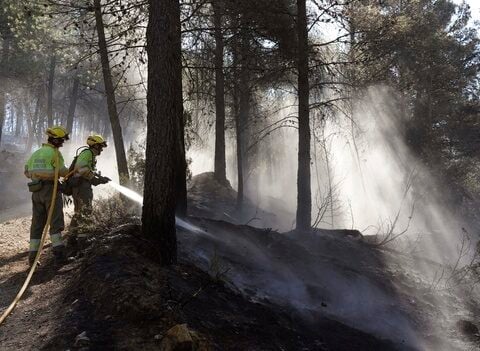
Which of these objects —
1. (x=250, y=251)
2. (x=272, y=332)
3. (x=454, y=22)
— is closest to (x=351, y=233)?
(x=250, y=251)

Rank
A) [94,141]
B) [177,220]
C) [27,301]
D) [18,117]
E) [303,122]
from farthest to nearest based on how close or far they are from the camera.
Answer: [18,117], [303,122], [177,220], [94,141], [27,301]

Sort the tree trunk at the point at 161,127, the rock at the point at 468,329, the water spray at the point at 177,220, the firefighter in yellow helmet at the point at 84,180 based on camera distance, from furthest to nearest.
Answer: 1. the water spray at the point at 177,220
2. the rock at the point at 468,329
3. the firefighter in yellow helmet at the point at 84,180
4. the tree trunk at the point at 161,127

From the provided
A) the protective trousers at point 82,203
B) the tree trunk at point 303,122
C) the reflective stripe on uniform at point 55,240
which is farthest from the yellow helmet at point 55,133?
the tree trunk at point 303,122

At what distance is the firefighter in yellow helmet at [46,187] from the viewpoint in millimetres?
6137

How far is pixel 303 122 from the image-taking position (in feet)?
34.3

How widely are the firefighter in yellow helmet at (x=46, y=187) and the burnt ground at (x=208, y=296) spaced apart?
Answer: 0.32 m

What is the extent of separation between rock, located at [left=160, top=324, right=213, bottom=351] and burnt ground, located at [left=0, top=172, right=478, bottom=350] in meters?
0.03

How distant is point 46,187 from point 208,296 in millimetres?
2836

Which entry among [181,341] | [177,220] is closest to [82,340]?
[181,341]

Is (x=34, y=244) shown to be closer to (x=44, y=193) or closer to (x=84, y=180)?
(x=44, y=193)

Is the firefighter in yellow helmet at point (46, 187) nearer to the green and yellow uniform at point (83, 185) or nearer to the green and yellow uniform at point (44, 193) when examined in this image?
the green and yellow uniform at point (44, 193)

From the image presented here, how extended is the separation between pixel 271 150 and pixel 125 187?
9.43m

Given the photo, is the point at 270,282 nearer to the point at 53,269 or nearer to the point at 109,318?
the point at 53,269

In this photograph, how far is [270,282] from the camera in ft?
23.9
